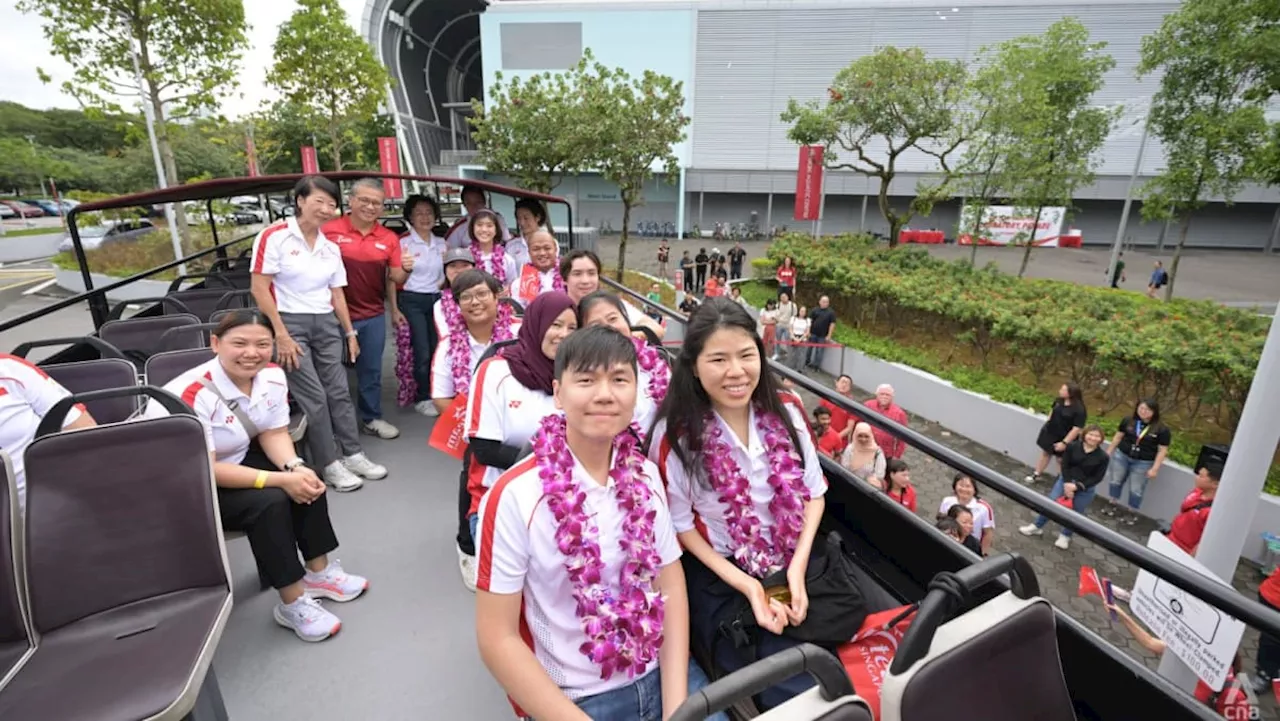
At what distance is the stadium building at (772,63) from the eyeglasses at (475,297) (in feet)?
89.1

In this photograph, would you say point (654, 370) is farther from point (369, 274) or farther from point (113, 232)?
point (113, 232)

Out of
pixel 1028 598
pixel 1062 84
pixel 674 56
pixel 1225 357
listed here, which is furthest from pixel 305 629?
pixel 674 56

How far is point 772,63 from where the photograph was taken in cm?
2702

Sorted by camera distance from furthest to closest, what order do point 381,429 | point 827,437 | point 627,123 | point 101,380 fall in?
point 627,123 < point 827,437 < point 381,429 < point 101,380

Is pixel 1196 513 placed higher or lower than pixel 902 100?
lower

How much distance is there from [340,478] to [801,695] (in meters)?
3.13

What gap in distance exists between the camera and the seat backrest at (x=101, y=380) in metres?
2.65

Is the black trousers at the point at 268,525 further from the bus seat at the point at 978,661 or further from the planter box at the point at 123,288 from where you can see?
the planter box at the point at 123,288

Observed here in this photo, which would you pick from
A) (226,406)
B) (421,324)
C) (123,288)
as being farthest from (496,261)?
(123,288)

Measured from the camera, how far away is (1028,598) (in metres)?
1.29

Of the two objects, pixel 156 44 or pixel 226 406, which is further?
pixel 156 44

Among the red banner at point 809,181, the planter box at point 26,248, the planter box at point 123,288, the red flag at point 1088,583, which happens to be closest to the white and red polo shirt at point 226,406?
the red flag at point 1088,583

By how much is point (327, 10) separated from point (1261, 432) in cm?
1628

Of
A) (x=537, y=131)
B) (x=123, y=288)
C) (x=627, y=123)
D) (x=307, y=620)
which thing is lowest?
(x=123, y=288)
